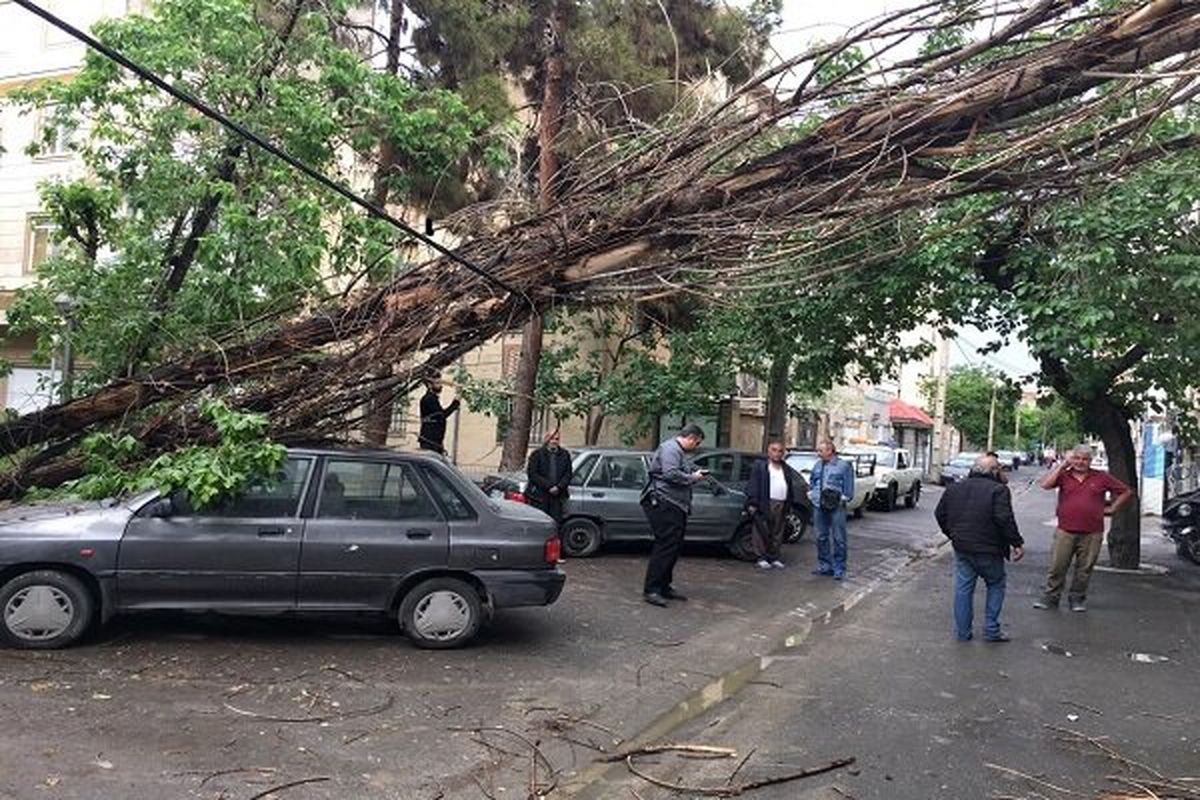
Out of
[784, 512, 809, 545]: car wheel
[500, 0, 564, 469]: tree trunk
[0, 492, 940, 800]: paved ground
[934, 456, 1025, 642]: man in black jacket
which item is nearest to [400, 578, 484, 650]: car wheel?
[0, 492, 940, 800]: paved ground

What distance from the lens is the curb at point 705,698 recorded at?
483 centimetres

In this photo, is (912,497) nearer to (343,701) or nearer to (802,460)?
(802,460)

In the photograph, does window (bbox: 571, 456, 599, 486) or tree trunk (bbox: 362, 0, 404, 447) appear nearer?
tree trunk (bbox: 362, 0, 404, 447)

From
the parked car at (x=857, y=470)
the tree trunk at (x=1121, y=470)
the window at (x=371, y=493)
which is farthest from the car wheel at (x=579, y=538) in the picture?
the parked car at (x=857, y=470)

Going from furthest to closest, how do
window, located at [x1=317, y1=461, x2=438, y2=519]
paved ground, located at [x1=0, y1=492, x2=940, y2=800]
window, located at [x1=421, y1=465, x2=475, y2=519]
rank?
window, located at [x1=421, y1=465, x2=475, y2=519], window, located at [x1=317, y1=461, x2=438, y2=519], paved ground, located at [x1=0, y1=492, x2=940, y2=800]

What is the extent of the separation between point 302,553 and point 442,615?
1083mm

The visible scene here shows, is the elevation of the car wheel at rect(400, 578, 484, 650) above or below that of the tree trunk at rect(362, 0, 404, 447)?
below

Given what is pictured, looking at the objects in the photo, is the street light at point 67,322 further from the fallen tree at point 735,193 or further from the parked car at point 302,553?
the parked car at point 302,553

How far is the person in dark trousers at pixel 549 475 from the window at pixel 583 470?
934 mm

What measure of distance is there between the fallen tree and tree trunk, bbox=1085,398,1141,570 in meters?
7.36

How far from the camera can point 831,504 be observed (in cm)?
1163

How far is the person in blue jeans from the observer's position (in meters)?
11.6

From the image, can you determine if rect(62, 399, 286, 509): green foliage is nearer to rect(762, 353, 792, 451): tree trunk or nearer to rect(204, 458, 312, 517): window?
rect(204, 458, 312, 517): window

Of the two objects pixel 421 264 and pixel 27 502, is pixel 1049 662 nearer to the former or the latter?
pixel 421 264
